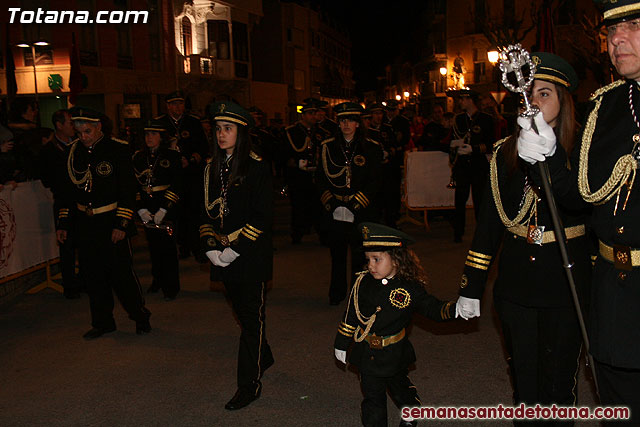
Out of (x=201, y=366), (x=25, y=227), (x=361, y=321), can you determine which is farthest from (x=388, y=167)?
(x=361, y=321)

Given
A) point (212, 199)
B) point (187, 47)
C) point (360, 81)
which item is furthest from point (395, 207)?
point (360, 81)

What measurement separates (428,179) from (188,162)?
4.96 metres

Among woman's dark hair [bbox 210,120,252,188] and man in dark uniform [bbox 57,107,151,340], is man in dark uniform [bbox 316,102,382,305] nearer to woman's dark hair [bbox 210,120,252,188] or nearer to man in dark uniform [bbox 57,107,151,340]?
man in dark uniform [bbox 57,107,151,340]

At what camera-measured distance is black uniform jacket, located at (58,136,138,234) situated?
651cm

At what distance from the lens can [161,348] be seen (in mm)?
6246

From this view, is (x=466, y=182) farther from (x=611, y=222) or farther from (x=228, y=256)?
(x=611, y=222)

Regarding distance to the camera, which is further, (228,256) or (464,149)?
(464,149)

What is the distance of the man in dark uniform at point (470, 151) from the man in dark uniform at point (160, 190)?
4871 millimetres

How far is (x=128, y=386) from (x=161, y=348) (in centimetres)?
92

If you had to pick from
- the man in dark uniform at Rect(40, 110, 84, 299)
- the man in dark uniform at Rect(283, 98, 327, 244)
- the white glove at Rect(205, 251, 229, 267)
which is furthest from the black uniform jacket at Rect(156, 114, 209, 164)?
the white glove at Rect(205, 251, 229, 267)

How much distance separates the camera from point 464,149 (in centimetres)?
1053

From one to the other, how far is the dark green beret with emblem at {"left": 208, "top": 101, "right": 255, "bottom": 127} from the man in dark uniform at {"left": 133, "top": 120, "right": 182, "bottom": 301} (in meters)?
2.98

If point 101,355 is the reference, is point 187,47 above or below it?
above

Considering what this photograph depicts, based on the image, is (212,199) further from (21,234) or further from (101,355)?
(21,234)
